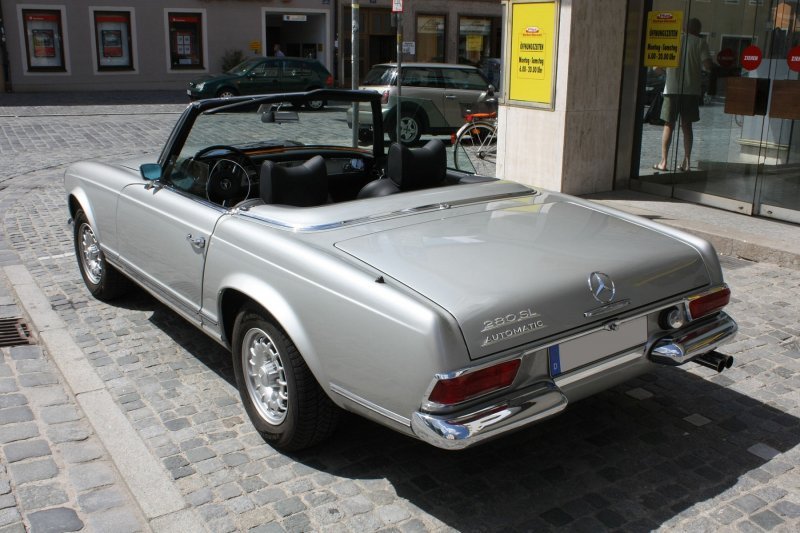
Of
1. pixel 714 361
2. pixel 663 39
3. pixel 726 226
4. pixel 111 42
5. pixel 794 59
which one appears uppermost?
pixel 111 42

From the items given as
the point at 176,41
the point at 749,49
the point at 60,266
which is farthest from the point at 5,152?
the point at 176,41

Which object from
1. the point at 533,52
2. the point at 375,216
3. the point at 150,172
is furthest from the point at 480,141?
the point at 375,216

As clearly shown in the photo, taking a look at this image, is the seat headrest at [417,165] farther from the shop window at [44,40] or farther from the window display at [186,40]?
the window display at [186,40]

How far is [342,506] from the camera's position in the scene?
342 cm

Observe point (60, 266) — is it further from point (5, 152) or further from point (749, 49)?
point (5, 152)

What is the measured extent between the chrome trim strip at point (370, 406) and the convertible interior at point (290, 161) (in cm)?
119

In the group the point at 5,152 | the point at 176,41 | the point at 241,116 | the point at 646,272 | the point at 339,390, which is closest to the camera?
the point at 339,390

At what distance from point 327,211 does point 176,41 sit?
28.7 meters

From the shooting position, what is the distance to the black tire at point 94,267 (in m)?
5.86

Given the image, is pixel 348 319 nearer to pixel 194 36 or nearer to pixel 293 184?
pixel 293 184

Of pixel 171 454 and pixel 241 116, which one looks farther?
pixel 241 116

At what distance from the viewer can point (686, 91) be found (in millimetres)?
9391

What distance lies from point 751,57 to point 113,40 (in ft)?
84.4

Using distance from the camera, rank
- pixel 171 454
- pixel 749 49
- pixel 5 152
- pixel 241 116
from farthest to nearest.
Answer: pixel 5 152 → pixel 749 49 → pixel 241 116 → pixel 171 454
